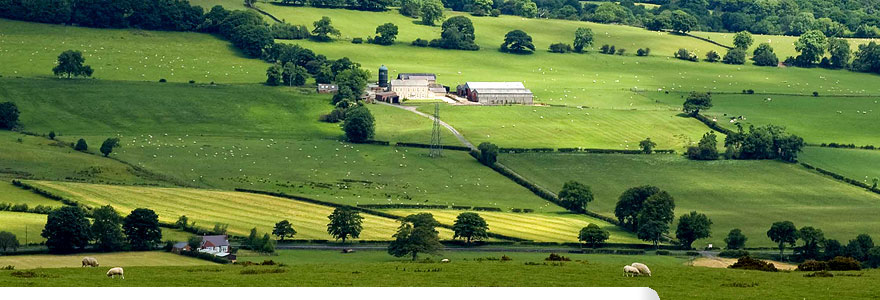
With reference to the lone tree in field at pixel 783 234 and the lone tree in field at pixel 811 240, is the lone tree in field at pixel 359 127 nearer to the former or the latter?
the lone tree in field at pixel 783 234

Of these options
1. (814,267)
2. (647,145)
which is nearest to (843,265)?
(814,267)

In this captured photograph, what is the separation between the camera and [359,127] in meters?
181

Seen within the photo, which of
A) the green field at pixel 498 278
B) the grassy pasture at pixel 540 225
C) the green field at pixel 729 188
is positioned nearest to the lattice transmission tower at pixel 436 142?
the green field at pixel 729 188

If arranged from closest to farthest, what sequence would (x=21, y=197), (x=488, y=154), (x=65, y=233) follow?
(x=65, y=233), (x=21, y=197), (x=488, y=154)

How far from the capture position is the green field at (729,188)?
143 metres

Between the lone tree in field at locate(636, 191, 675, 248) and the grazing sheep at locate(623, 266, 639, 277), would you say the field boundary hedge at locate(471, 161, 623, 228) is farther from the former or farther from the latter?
the grazing sheep at locate(623, 266, 639, 277)

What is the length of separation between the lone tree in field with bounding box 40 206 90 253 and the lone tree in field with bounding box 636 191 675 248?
45.4m

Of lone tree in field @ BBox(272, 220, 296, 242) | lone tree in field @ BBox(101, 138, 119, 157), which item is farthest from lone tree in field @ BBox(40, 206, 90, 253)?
lone tree in field @ BBox(101, 138, 119, 157)

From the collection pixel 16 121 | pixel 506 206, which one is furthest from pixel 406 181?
pixel 16 121

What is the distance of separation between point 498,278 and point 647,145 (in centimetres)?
10887

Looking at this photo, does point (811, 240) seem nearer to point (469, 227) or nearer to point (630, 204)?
point (630, 204)

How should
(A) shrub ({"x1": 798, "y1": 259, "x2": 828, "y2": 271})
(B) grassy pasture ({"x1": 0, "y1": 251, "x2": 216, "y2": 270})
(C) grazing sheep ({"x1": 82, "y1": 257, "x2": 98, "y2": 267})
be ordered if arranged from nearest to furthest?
(A) shrub ({"x1": 798, "y1": 259, "x2": 828, "y2": 271}) → (C) grazing sheep ({"x1": 82, "y1": 257, "x2": 98, "y2": 267}) → (B) grassy pasture ({"x1": 0, "y1": 251, "x2": 216, "y2": 270})

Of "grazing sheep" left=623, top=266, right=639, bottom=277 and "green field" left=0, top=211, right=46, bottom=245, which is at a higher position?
"grazing sheep" left=623, top=266, right=639, bottom=277

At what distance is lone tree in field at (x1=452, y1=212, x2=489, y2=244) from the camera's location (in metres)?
126
